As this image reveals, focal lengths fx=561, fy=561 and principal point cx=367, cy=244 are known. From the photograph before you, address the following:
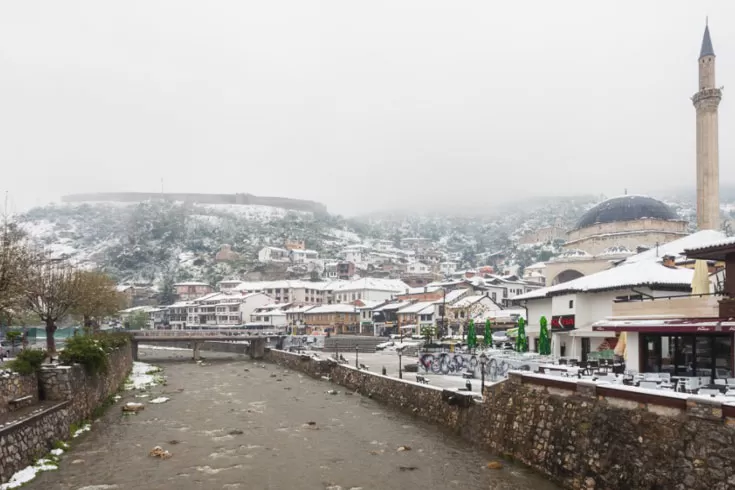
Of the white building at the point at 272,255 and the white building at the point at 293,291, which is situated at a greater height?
the white building at the point at 272,255

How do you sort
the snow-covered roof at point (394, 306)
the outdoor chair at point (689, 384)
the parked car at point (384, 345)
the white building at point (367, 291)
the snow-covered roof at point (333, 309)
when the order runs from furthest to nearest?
the white building at point (367, 291)
the snow-covered roof at point (333, 309)
the snow-covered roof at point (394, 306)
the parked car at point (384, 345)
the outdoor chair at point (689, 384)

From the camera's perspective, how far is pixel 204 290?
139500 mm

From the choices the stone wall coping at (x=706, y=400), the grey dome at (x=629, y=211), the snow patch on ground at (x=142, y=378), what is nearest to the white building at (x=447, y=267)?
the grey dome at (x=629, y=211)

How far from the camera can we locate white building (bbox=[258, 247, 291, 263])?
164500mm

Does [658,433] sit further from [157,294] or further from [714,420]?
[157,294]

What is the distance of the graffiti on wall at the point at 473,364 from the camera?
28.7 meters

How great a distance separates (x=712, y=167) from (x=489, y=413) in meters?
44.4

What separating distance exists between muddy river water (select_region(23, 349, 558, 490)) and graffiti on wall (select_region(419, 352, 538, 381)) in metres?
6.41

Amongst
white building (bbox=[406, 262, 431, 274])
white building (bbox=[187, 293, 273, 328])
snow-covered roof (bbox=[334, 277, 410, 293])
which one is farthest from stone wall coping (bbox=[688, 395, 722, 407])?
white building (bbox=[406, 262, 431, 274])

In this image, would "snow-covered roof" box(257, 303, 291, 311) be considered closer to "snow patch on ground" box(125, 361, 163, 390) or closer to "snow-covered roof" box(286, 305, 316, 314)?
"snow-covered roof" box(286, 305, 316, 314)

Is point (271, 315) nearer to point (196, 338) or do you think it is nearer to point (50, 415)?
point (196, 338)

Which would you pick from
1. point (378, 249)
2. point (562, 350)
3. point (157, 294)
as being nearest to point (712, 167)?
point (562, 350)

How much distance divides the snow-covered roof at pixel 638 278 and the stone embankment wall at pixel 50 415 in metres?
26.9

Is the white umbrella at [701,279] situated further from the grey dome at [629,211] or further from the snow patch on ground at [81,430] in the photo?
the grey dome at [629,211]
